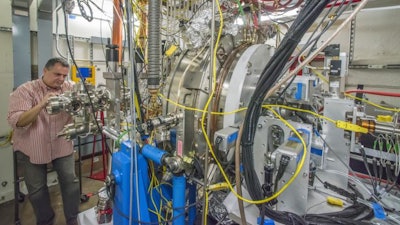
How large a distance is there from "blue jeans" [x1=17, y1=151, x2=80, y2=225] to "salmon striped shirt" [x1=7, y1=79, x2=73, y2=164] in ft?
0.27

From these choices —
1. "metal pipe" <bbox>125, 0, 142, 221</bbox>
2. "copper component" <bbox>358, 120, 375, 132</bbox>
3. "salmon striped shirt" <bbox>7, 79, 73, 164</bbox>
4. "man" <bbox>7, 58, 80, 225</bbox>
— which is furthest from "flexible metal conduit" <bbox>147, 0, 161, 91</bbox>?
"salmon striped shirt" <bbox>7, 79, 73, 164</bbox>

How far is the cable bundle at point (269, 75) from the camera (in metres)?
0.67

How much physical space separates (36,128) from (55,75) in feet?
1.38

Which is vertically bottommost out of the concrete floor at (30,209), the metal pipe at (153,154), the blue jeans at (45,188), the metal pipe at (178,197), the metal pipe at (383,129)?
the concrete floor at (30,209)

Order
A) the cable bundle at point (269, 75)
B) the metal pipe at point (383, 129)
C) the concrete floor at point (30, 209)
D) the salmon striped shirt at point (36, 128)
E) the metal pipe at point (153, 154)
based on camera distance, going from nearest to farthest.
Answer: the cable bundle at point (269, 75)
the metal pipe at point (383, 129)
the metal pipe at point (153, 154)
the salmon striped shirt at point (36, 128)
the concrete floor at point (30, 209)

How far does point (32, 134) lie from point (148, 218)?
123 centimetres

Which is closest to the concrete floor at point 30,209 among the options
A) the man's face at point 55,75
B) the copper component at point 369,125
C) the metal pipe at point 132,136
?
the man's face at point 55,75

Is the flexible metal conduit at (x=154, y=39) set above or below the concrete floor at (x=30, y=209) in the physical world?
above

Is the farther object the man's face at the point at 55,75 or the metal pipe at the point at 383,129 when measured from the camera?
the man's face at the point at 55,75

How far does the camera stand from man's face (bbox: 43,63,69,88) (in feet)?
5.83

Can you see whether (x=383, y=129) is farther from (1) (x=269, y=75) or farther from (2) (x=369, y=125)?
(1) (x=269, y=75)

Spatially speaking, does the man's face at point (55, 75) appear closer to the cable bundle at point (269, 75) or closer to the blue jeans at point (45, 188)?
the blue jeans at point (45, 188)

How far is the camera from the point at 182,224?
108 centimetres

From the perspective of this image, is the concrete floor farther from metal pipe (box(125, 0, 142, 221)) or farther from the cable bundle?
the cable bundle
